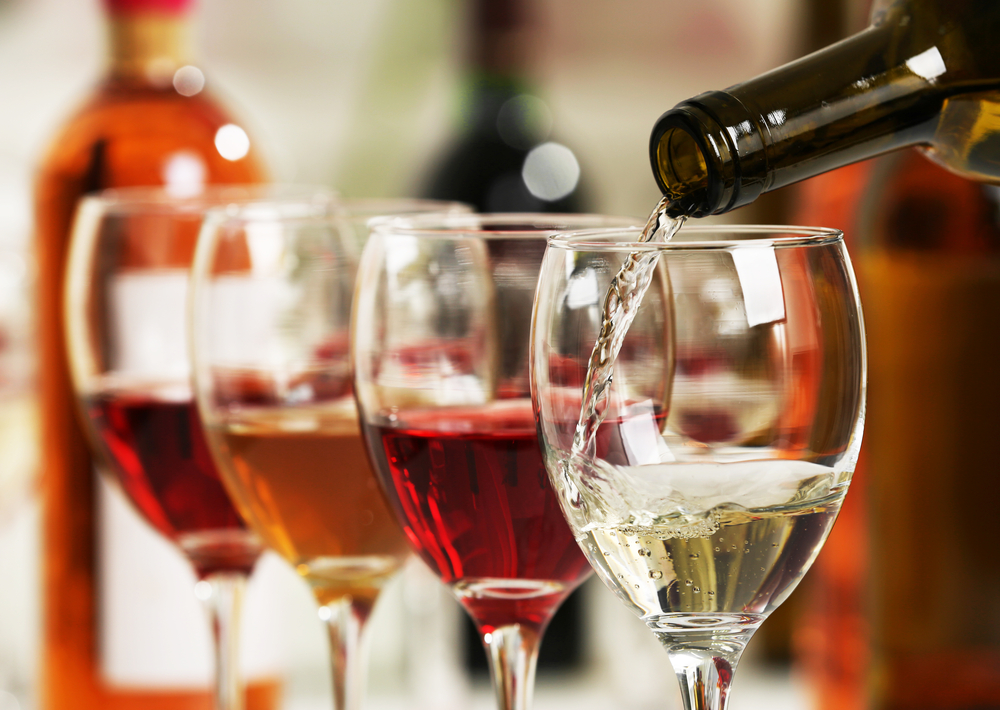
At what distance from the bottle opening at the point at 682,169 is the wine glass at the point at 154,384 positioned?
279mm

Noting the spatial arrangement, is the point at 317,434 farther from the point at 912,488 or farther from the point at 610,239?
the point at 912,488

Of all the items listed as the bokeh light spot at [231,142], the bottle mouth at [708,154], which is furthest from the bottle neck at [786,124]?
the bokeh light spot at [231,142]

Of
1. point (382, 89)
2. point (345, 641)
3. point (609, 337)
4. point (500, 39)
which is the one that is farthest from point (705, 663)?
point (382, 89)

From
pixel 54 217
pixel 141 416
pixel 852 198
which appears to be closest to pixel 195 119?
pixel 54 217

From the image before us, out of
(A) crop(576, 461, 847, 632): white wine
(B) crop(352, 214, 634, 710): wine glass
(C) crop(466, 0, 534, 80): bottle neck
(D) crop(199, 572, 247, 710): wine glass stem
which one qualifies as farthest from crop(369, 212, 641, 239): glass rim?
(C) crop(466, 0, 534, 80): bottle neck

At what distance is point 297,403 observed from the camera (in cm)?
59

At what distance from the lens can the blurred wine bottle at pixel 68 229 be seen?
0.83m

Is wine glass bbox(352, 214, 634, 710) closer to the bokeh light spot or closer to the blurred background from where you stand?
the bokeh light spot

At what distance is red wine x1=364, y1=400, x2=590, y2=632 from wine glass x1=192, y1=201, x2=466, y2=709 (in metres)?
0.07

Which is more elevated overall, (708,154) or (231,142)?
(231,142)

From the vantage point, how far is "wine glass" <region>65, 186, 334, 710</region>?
652 mm

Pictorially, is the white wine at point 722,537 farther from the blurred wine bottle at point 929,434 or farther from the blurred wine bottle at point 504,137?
the blurred wine bottle at point 504,137

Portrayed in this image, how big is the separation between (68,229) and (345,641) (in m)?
0.41

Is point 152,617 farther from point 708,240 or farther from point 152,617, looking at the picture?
point 708,240
